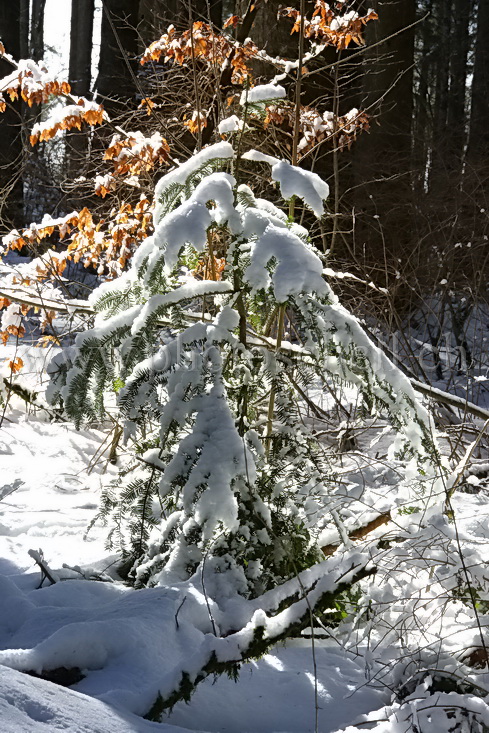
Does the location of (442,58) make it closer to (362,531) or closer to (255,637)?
(362,531)

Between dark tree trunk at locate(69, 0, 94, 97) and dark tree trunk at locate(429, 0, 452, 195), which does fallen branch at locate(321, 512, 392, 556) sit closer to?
dark tree trunk at locate(69, 0, 94, 97)

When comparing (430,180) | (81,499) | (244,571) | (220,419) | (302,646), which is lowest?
(81,499)

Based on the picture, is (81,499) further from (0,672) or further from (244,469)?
(0,672)

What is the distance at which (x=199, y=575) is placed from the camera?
7.49ft

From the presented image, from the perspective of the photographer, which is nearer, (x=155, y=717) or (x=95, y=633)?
(x=155, y=717)

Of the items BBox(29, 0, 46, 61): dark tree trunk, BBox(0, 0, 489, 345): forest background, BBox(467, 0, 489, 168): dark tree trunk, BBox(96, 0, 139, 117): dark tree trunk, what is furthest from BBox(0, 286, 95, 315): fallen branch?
BBox(29, 0, 46, 61): dark tree trunk

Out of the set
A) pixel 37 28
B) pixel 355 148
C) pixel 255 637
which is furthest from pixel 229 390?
pixel 37 28

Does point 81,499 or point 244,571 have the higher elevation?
point 244,571

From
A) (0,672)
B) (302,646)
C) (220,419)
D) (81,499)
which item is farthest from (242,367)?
(81,499)

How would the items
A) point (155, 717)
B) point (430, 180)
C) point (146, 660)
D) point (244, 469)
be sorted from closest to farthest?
point (155, 717) < point (146, 660) < point (244, 469) < point (430, 180)

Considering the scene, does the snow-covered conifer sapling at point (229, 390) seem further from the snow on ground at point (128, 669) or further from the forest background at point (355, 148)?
the forest background at point (355, 148)

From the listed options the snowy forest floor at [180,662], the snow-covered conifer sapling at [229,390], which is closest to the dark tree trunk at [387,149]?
the snow-covered conifer sapling at [229,390]

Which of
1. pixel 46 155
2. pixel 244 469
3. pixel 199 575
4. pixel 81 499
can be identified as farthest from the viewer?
pixel 46 155

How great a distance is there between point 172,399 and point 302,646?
933 millimetres
